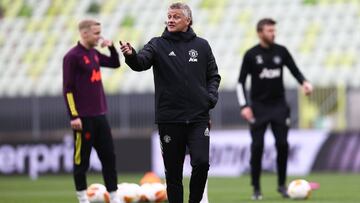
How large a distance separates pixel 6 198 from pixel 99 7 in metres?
14.6

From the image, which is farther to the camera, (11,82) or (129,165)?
(11,82)

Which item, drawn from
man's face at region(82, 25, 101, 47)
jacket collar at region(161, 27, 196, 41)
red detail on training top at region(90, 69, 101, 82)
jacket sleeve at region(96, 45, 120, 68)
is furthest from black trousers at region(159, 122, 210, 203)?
jacket sleeve at region(96, 45, 120, 68)

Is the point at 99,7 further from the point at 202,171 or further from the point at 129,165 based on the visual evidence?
the point at 202,171

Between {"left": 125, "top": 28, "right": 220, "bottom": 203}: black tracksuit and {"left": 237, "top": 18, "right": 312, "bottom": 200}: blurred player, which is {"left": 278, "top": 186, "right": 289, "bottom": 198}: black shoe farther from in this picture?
{"left": 125, "top": 28, "right": 220, "bottom": 203}: black tracksuit

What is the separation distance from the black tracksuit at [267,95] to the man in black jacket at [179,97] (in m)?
4.42

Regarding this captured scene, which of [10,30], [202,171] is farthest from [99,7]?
[202,171]

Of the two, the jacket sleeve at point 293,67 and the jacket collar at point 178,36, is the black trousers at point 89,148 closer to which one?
the jacket collar at point 178,36

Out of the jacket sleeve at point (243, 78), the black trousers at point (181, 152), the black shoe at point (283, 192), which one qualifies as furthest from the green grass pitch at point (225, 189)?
the black trousers at point (181, 152)

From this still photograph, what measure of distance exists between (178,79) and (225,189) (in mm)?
6974

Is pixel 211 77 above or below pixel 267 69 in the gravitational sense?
above

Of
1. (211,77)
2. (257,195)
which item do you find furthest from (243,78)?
(211,77)

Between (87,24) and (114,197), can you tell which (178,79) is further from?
(114,197)

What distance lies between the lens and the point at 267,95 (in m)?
13.5

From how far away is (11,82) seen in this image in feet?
88.0
